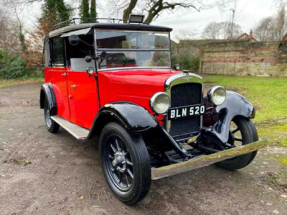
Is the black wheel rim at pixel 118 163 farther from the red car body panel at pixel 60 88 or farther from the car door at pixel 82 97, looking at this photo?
the red car body panel at pixel 60 88

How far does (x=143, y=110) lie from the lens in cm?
271

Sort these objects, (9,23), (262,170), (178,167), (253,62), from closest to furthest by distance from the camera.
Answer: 1. (178,167)
2. (262,170)
3. (253,62)
4. (9,23)

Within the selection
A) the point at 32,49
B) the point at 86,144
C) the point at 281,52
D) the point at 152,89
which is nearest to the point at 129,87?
the point at 152,89

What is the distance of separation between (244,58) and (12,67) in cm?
1451

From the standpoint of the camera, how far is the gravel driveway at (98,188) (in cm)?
267

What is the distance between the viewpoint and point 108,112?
285 cm

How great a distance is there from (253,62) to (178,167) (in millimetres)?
14219

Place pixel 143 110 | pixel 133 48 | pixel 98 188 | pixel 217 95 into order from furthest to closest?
pixel 133 48 < pixel 217 95 < pixel 98 188 < pixel 143 110

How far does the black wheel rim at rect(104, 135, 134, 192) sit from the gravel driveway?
0.66 ft

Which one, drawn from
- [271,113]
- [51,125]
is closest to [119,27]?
[51,125]

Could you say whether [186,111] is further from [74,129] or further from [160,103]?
[74,129]

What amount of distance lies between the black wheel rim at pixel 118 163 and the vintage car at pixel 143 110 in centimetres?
1

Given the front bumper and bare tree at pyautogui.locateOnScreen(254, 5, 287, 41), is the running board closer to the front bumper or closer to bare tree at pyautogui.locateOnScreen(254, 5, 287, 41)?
the front bumper

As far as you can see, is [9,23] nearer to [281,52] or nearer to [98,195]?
[281,52]
